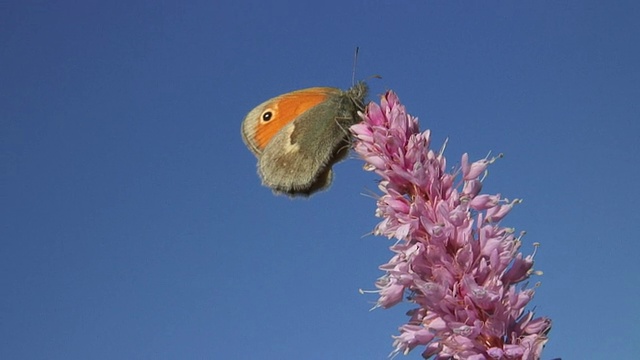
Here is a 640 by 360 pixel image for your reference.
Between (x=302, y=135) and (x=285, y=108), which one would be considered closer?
(x=302, y=135)

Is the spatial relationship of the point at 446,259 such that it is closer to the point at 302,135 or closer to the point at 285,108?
the point at 302,135

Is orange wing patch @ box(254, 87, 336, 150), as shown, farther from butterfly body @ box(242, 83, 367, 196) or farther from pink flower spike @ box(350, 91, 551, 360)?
pink flower spike @ box(350, 91, 551, 360)

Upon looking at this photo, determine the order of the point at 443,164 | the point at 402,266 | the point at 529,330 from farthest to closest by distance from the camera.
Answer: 1. the point at 443,164
2. the point at 402,266
3. the point at 529,330

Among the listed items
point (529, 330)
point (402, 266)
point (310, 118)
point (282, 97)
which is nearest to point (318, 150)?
point (310, 118)

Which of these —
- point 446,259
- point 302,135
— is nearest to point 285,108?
point 302,135

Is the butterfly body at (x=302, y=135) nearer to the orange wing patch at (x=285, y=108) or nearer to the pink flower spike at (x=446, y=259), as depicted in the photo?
the orange wing patch at (x=285, y=108)

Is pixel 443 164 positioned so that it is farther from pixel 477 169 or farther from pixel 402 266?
pixel 402 266
